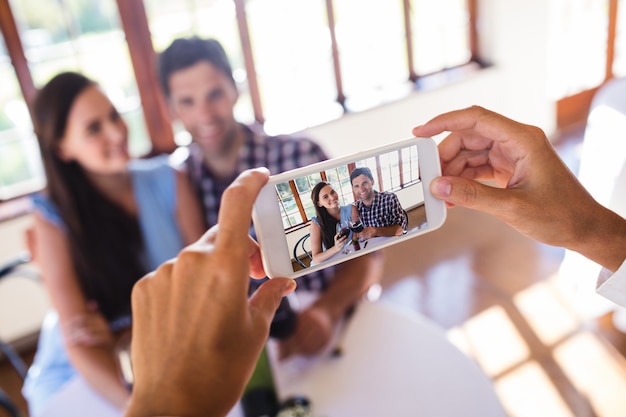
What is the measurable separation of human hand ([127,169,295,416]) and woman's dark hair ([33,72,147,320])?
2.50 ft

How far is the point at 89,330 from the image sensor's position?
3.61 ft

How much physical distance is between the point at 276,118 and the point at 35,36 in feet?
2.49

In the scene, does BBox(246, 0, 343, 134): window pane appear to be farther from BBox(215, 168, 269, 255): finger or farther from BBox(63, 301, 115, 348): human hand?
BBox(215, 168, 269, 255): finger

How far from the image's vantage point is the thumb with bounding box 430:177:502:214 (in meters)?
0.49

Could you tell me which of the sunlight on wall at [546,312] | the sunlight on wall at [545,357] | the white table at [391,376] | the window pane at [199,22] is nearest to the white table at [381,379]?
the white table at [391,376]

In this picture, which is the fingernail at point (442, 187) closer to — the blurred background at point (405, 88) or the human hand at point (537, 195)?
the human hand at point (537, 195)

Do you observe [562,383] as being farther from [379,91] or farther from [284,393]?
[379,91]

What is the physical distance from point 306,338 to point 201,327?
0.48 metres

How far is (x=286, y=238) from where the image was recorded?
46cm

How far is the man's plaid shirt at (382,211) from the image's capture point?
450 millimetres

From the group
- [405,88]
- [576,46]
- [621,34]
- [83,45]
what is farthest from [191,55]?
[621,34]

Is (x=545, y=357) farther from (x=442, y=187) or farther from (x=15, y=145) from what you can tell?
(x=15, y=145)

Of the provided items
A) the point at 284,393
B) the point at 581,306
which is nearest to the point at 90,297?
the point at 284,393

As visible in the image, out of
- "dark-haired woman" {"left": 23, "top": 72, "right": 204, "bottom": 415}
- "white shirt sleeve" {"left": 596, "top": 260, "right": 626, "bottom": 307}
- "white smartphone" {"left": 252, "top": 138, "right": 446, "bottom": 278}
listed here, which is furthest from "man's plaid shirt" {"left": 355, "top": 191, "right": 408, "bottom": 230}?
"dark-haired woman" {"left": 23, "top": 72, "right": 204, "bottom": 415}
